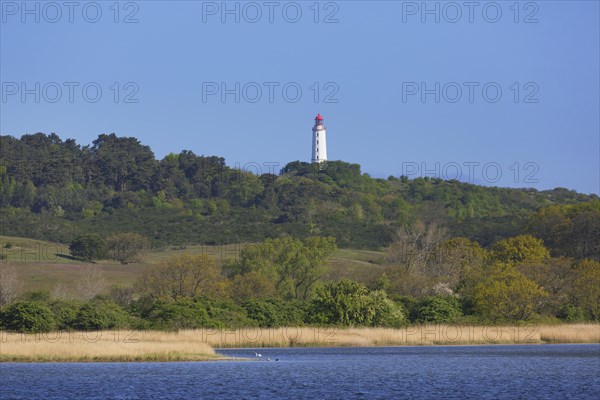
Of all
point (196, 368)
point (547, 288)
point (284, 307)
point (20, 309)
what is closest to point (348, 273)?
point (547, 288)

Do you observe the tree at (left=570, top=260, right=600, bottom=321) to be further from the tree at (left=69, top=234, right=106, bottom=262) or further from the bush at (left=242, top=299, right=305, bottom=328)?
the tree at (left=69, top=234, right=106, bottom=262)

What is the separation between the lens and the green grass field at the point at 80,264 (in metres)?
122

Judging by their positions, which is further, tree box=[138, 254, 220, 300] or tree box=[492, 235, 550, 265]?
tree box=[492, 235, 550, 265]

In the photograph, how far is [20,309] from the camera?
7094 centimetres

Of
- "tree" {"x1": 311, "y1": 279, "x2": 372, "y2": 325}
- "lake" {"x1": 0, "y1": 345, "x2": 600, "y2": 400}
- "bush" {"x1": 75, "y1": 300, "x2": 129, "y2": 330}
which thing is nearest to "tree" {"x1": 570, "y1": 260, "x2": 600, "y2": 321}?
"tree" {"x1": 311, "y1": 279, "x2": 372, "y2": 325}

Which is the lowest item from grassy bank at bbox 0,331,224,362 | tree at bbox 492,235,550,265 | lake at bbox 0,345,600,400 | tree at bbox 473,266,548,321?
lake at bbox 0,345,600,400

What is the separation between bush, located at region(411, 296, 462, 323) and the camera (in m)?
86.0

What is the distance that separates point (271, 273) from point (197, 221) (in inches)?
3293

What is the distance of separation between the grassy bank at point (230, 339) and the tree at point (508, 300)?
332cm

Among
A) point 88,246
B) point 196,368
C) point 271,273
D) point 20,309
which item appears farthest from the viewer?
point 88,246

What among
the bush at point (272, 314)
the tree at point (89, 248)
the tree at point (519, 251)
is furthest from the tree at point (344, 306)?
the tree at point (89, 248)

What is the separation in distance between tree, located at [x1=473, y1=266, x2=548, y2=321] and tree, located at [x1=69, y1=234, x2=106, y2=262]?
74763 millimetres

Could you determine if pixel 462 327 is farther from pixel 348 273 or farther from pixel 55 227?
pixel 55 227

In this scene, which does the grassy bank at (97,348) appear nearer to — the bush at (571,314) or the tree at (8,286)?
the tree at (8,286)
